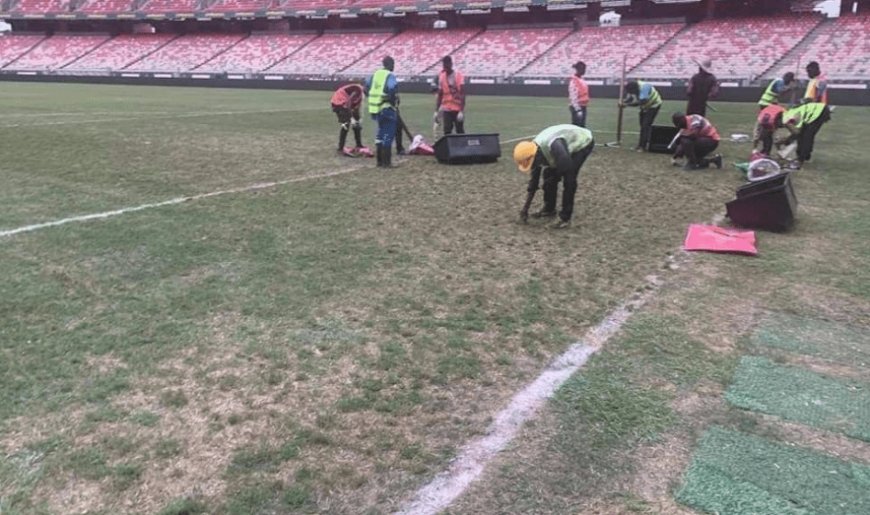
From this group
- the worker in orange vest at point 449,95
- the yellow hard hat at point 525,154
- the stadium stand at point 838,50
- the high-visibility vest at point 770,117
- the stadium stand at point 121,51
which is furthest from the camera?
the stadium stand at point 121,51

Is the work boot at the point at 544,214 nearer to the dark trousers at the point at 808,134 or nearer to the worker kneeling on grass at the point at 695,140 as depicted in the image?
the worker kneeling on grass at the point at 695,140

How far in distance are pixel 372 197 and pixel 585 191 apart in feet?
9.70

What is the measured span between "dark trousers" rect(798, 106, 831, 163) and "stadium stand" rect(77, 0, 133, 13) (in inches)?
2221

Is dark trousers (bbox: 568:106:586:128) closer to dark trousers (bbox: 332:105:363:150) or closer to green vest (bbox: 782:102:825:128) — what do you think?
green vest (bbox: 782:102:825:128)

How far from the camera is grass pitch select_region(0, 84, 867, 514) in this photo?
8.99 ft

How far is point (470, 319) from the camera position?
439 cm

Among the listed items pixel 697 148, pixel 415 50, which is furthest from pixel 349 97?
pixel 415 50

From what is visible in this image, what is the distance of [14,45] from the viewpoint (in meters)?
55.3

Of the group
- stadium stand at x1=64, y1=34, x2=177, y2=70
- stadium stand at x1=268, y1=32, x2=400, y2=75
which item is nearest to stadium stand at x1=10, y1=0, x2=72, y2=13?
stadium stand at x1=64, y1=34, x2=177, y2=70

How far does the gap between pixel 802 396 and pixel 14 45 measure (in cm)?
6788

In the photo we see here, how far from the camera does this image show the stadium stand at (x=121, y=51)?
49094 millimetres

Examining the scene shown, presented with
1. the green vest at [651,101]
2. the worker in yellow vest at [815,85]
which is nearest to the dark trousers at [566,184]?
the green vest at [651,101]

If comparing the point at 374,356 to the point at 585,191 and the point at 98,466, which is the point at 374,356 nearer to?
the point at 98,466

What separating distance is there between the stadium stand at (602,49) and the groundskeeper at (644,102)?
22.5m
